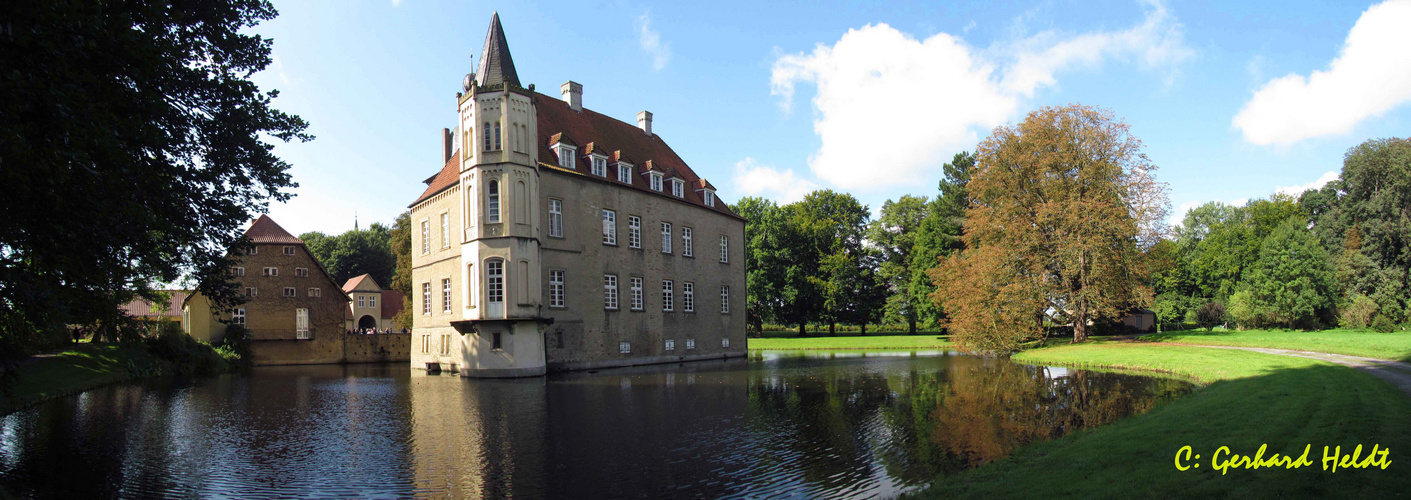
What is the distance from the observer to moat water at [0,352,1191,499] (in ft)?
32.9

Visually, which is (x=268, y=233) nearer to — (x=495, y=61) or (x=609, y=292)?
(x=495, y=61)

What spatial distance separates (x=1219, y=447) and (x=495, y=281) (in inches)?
997

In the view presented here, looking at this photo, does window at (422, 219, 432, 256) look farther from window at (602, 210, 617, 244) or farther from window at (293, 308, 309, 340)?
window at (293, 308, 309, 340)

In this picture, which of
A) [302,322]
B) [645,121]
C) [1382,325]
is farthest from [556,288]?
[1382,325]

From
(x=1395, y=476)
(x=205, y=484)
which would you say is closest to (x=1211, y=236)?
(x=1395, y=476)

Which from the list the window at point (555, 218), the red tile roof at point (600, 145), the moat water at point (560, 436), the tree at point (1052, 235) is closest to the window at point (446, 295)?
the red tile roof at point (600, 145)

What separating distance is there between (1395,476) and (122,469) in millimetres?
16066

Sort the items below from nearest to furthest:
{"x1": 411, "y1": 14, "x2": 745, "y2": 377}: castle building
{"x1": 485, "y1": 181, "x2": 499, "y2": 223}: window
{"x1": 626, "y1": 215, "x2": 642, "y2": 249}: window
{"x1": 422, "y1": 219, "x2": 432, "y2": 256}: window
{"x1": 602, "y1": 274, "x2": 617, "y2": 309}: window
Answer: {"x1": 411, "y1": 14, "x2": 745, "y2": 377}: castle building, {"x1": 485, "y1": 181, "x2": 499, "y2": 223}: window, {"x1": 602, "y1": 274, "x2": 617, "y2": 309}: window, {"x1": 422, "y1": 219, "x2": 432, "y2": 256}: window, {"x1": 626, "y1": 215, "x2": 642, "y2": 249}: window

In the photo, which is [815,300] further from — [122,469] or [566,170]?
[122,469]

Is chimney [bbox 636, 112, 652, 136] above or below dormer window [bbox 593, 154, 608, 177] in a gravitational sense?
above

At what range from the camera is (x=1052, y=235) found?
36.2 meters

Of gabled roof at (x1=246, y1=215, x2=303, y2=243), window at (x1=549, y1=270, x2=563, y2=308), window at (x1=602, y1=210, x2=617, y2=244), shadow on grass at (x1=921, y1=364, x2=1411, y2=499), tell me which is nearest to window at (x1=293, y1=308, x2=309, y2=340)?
gabled roof at (x1=246, y1=215, x2=303, y2=243)

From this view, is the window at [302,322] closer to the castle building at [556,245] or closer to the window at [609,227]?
the castle building at [556,245]

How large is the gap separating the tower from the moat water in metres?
5.33
